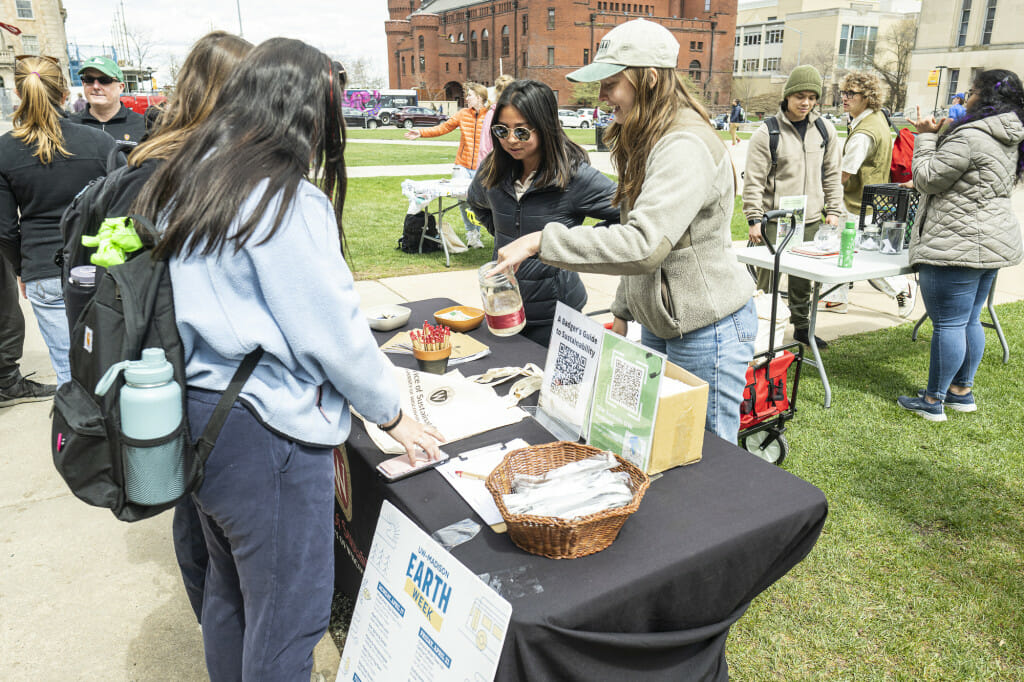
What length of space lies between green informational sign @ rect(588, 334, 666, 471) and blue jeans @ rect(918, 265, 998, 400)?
292 centimetres

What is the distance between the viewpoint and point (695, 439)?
5.75ft

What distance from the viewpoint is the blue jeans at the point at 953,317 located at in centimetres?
376

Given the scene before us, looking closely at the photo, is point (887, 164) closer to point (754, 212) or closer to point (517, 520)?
point (754, 212)

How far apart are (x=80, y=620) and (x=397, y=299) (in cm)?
411

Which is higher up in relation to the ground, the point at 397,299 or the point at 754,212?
the point at 754,212

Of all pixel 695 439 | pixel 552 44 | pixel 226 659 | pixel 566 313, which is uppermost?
pixel 552 44

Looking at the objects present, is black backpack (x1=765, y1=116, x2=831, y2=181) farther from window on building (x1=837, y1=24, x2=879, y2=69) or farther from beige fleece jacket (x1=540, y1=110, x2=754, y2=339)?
window on building (x1=837, y1=24, x2=879, y2=69)

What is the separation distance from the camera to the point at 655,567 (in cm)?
140

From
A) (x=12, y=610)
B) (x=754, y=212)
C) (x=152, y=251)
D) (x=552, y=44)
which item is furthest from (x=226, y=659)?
(x=552, y=44)

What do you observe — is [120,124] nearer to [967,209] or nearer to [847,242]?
[847,242]

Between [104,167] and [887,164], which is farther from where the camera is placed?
[887,164]

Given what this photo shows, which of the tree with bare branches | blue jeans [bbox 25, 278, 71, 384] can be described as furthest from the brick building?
blue jeans [bbox 25, 278, 71, 384]

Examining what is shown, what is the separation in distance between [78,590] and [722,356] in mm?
2490

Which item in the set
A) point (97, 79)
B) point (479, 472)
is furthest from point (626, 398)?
point (97, 79)
